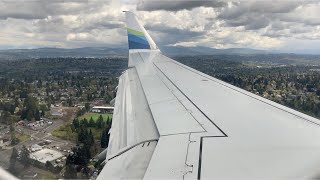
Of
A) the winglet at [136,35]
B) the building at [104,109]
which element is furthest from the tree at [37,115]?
the winglet at [136,35]

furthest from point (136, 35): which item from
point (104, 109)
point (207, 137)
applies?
point (104, 109)

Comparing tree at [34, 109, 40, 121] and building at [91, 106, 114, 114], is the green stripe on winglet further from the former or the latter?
tree at [34, 109, 40, 121]

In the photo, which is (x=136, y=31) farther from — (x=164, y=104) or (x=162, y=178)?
(x=162, y=178)

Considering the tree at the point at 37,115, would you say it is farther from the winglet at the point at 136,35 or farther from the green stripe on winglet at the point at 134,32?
the green stripe on winglet at the point at 134,32

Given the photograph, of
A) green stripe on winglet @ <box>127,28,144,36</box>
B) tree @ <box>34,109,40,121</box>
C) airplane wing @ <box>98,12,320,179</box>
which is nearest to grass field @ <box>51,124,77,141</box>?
tree @ <box>34,109,40,121</box>

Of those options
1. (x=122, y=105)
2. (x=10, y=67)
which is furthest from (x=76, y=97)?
(x=122, y=105)

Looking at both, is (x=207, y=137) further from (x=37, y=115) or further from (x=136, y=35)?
(x=37, y=115)
